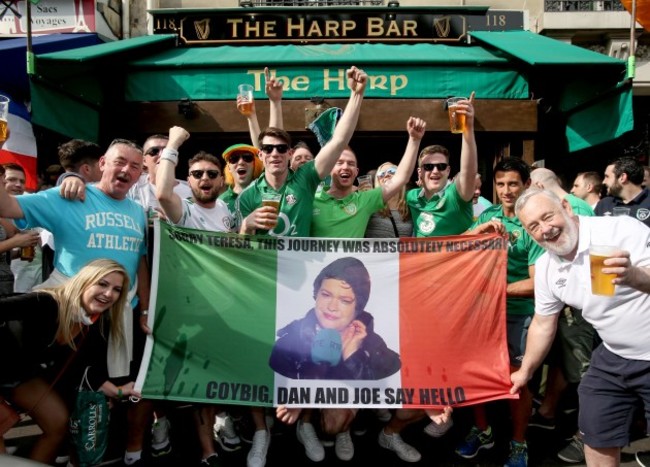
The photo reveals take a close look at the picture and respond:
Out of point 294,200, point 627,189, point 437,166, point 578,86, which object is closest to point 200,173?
point 294,200

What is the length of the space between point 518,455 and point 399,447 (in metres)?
0.81

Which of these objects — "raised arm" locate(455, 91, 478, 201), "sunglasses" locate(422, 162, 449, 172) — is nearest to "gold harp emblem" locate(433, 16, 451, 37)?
"sunglasses" locate(422, 162, 449, 172)

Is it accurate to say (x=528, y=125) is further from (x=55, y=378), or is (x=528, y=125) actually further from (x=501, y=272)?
(x=55, y=378)

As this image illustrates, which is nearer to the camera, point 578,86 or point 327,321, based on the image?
point 327,321

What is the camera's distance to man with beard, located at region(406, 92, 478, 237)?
4.08 m

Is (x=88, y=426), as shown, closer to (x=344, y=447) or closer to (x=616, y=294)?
(x=344, y=447)

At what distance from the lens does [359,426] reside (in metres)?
4.53

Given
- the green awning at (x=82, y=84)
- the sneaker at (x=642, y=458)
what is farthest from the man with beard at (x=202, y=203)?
the green awning at (x=82, y=84)

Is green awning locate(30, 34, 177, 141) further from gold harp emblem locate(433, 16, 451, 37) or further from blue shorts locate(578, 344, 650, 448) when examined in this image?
blue shorts locate(578, 344, 650, 448)

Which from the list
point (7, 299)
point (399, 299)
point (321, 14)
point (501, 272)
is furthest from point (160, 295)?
point (321, 14)

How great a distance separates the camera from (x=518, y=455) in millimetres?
3969

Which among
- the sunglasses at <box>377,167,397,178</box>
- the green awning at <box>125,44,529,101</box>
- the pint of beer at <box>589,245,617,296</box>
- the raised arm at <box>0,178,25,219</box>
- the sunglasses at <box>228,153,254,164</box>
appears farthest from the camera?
the green awning at <box>125,44,529,101</box>

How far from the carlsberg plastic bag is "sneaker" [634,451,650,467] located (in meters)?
3.54

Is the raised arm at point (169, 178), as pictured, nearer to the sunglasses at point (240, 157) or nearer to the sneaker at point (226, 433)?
the sunglasses at point (240, 157)
